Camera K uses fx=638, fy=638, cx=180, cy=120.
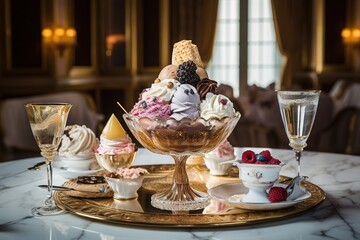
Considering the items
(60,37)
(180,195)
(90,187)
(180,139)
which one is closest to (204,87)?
(180,139)

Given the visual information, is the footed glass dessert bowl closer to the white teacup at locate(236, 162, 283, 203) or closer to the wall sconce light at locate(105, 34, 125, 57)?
the white teacup at locate(236, 162, 283, 203)

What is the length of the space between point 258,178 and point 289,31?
7.55m

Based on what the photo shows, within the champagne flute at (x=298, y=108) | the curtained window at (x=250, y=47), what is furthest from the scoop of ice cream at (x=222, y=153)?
the curtained window at (x=250, y=47)

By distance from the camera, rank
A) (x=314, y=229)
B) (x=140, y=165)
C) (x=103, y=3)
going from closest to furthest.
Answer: (x=314, y=229) → (x=140, y=165) → (x=103, y=3)

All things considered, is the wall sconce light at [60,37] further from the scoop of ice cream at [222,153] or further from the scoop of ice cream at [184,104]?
the scoop of ice cream at [184,104]

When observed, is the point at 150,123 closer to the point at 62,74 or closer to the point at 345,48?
the point at 62,74

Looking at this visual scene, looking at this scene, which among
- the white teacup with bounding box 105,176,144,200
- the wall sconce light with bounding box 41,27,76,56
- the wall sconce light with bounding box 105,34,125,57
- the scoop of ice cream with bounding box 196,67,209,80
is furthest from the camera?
the wall sconce light with bounding box 105,34,125,57

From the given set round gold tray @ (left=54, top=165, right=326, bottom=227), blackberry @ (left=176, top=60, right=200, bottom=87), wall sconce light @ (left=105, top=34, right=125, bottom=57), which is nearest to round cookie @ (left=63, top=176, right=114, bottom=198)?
round gold tray @ (left=54, top=165, right=326, bottom=227)

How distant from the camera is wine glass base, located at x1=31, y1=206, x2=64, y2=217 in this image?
1.45 metres

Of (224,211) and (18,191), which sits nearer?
(224,211)

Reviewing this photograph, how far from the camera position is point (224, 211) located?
1.44 metres

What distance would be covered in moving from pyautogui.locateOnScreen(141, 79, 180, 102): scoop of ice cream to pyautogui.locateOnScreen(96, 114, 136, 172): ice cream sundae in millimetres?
237

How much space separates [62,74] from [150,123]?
5279mm

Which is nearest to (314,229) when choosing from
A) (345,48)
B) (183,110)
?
(183,110)
